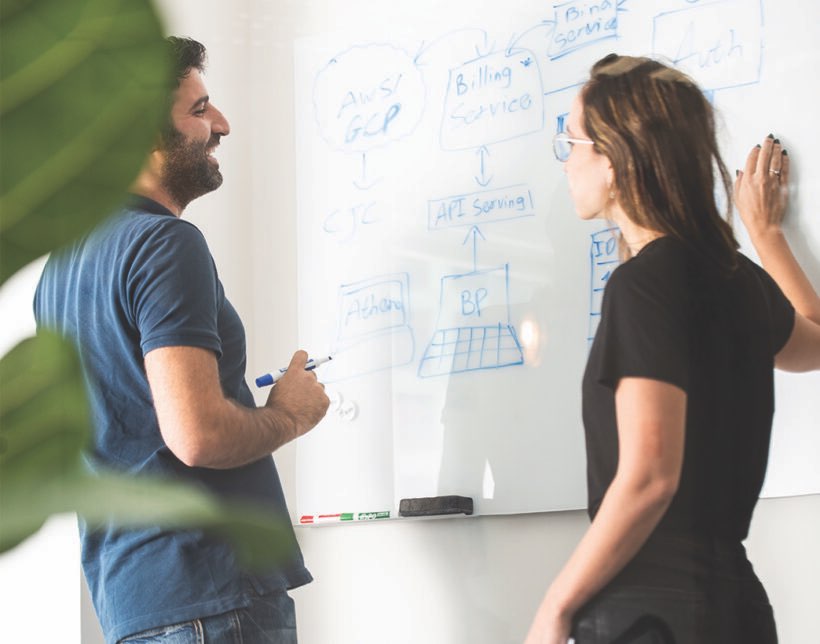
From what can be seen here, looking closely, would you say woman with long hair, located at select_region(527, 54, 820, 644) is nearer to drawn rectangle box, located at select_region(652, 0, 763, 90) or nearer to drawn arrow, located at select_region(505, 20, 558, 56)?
drawn rectangle box, located at select_region(652, 0, 763, 90)

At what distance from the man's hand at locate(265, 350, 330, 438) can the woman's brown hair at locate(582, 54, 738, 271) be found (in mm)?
486

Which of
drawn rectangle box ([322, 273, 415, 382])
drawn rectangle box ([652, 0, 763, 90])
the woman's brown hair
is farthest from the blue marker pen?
drawn rectangle box ([652, 0, 763, 90])

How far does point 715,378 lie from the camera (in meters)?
1.09

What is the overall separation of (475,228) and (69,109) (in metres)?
1.42

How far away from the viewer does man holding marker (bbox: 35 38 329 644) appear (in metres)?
1.18

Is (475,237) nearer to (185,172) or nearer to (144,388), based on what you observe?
(185,172)

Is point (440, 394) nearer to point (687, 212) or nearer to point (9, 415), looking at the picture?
point (687, 212)

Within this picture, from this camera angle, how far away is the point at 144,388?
4.11 ft

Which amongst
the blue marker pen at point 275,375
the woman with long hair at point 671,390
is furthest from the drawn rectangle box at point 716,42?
the blue marker pen at point 275,375

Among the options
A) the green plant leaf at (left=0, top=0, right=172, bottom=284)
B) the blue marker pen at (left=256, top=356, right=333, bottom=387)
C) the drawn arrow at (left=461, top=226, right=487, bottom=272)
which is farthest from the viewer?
the drawn arrow at (left=461, top=226, right=487, bottom=272)

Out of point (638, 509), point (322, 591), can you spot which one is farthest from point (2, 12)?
point (322, 591)

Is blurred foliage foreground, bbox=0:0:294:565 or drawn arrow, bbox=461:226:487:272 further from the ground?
drawn arrow, bbox=461:226:487:272

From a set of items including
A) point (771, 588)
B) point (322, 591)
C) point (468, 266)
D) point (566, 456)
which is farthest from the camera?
point (322, 591)

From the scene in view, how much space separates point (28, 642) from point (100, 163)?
1.52 m
